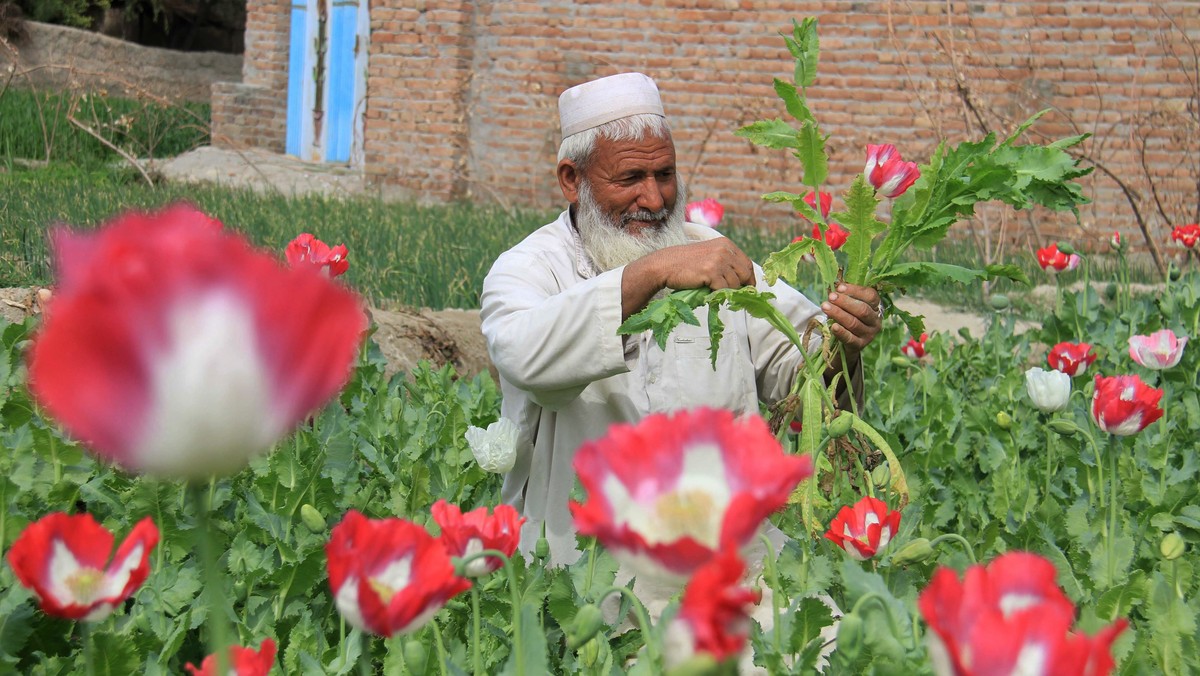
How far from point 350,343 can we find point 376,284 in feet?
16.3

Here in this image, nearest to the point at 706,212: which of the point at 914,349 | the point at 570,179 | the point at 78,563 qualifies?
the point at 914,349

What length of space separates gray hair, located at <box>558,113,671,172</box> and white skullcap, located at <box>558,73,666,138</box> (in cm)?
1

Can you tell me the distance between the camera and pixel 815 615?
1646 millimetres

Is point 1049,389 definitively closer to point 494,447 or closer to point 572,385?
point 572,385

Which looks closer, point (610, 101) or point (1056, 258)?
point (610, 101)

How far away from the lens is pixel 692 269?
2008 mm

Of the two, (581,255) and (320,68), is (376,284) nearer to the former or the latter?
(581,255)

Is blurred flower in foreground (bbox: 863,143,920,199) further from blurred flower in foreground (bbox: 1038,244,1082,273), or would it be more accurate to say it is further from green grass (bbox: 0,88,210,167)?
green grass (bbox: 0,88,210,167)

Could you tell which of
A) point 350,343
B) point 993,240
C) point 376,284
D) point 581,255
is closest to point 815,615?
point 350,343

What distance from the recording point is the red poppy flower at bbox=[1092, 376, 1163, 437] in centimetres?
234

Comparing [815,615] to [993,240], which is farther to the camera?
[993,240]

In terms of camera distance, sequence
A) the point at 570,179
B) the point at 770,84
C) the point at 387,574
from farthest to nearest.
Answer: the point at 770,84, the point at 570,179, the point at 387,574

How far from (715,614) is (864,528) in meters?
1.10

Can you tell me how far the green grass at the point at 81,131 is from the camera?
1111 cm
